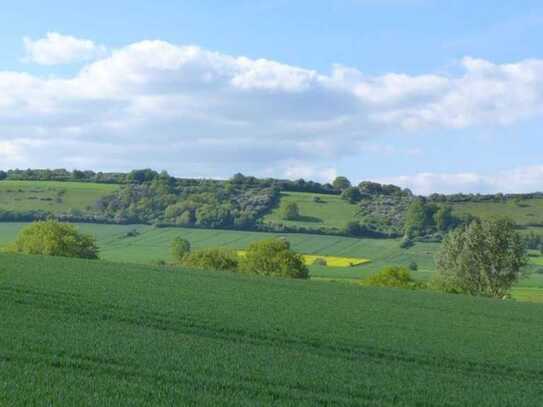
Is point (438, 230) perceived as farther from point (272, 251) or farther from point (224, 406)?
→ point (224, 406)

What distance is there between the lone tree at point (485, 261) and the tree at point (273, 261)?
40.0 ft

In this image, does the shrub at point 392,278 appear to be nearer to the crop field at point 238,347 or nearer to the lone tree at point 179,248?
the lone tree at point 179,248

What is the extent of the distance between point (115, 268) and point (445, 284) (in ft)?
116

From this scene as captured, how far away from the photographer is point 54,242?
247ft

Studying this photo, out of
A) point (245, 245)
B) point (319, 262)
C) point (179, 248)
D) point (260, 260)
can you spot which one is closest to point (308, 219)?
point (245, 245)

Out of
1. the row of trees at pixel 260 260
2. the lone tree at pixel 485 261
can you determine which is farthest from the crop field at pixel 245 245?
the lone tree at pixel 485 261

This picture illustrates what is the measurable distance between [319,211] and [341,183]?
2769 centimetres

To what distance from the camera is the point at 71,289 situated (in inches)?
1271

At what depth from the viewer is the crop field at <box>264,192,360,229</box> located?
115m

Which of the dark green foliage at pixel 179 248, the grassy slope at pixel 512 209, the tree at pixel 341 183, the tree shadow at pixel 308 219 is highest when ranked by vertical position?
the tree at pixel 341 183

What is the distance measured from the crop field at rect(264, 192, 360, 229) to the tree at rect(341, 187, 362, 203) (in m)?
1.03

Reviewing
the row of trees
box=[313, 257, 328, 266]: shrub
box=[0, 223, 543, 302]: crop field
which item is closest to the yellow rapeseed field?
box=[313, 257, 328, 266]: shrub

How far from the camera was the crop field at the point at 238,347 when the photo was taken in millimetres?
15359

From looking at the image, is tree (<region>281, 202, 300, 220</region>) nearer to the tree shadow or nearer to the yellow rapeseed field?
the tree shadow
